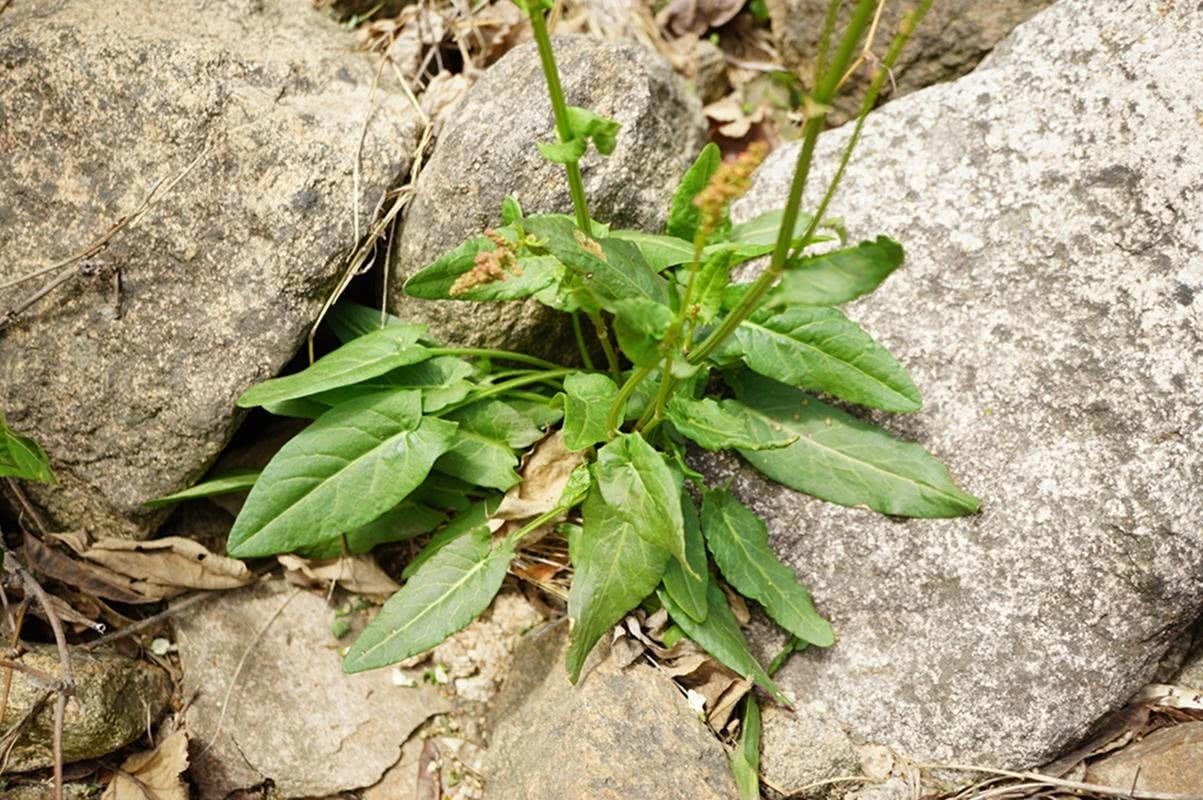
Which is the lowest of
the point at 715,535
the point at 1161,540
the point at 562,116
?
the point at 1161,540

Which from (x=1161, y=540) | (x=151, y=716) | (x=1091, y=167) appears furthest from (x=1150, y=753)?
(x=151, y=716)

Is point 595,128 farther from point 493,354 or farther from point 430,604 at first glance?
point 430,604

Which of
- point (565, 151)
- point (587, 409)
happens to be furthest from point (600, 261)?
point (587, 409)

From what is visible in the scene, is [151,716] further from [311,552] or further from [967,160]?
→ [967,160]

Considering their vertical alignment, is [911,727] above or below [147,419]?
below

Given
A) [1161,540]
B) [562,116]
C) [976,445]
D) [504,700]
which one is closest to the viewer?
[562,116]

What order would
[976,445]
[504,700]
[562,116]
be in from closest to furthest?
[562,116]
[976,445]
[504,700]
